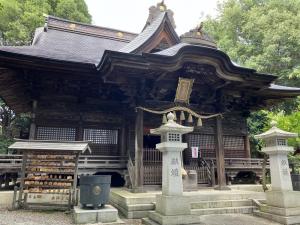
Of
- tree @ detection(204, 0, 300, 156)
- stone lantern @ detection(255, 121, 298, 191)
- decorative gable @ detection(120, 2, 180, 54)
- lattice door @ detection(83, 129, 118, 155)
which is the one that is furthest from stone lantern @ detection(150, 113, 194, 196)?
tree @ detection(204, 0, 300, 156)

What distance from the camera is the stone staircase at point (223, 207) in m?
7.31

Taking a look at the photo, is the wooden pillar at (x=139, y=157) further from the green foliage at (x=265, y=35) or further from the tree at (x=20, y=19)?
the tree at (x=20, y=19)

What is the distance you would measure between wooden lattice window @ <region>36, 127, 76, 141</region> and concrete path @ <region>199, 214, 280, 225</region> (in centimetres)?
635

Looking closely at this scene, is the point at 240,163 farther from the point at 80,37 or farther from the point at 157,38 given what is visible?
the point at 80,37

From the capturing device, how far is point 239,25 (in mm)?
28172

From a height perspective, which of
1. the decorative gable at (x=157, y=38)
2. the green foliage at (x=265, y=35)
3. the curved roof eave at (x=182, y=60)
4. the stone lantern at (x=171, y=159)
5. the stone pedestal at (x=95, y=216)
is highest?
the green foliage at (x=265, y=35)

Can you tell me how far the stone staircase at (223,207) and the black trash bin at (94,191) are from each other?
8.79 ft

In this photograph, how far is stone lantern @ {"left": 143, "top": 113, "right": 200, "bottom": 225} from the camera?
594 cm

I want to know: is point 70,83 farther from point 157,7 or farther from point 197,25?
point 157,7

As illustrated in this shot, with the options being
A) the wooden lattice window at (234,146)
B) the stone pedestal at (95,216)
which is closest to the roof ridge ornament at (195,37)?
the wooden lattice window at (234,146)

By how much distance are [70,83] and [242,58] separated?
20.6 m

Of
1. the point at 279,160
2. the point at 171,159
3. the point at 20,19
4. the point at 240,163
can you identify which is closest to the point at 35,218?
the point at 171,159

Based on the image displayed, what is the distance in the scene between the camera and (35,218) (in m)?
6.28

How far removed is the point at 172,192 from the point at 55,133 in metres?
6.21
